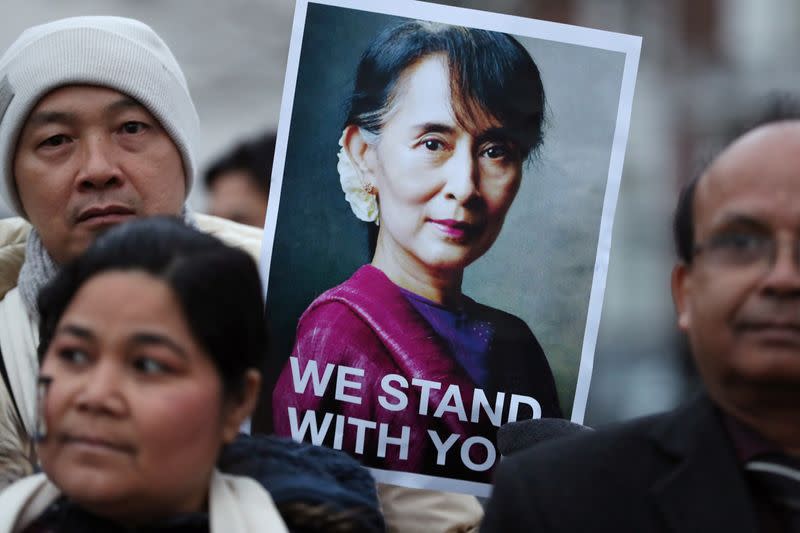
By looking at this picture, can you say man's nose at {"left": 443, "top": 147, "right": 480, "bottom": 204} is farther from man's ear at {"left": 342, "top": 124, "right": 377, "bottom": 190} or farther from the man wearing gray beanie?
the man wearing gray beanie

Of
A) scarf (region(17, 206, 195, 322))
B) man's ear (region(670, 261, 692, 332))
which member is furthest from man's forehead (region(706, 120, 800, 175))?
scarf (region(17, 206, 195, 322))

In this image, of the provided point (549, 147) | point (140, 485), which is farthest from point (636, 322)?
point (140, 485)

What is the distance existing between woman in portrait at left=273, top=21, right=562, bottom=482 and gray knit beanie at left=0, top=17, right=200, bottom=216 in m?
0.44

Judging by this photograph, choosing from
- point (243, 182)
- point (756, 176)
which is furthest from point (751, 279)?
point (243, 182)

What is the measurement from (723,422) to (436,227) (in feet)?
2.94

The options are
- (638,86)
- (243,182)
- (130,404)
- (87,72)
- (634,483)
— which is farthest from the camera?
(638,86)

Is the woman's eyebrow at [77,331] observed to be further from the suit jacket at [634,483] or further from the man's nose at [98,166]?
the man's nose at [98,166]

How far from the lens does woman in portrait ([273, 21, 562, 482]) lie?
3197 millimetres

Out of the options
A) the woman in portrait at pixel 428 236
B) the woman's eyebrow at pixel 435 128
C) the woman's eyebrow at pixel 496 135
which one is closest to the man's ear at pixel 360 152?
the woman in portrait at pixel 428 236

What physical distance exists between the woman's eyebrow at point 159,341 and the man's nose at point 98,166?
37.2 inches

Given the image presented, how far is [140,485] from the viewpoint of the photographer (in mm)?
2414

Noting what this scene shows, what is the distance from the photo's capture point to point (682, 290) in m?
2.67

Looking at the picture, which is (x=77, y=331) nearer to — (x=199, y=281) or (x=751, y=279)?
(x=199, y=281)

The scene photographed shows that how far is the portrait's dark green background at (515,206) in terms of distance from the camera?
3.29 meters
